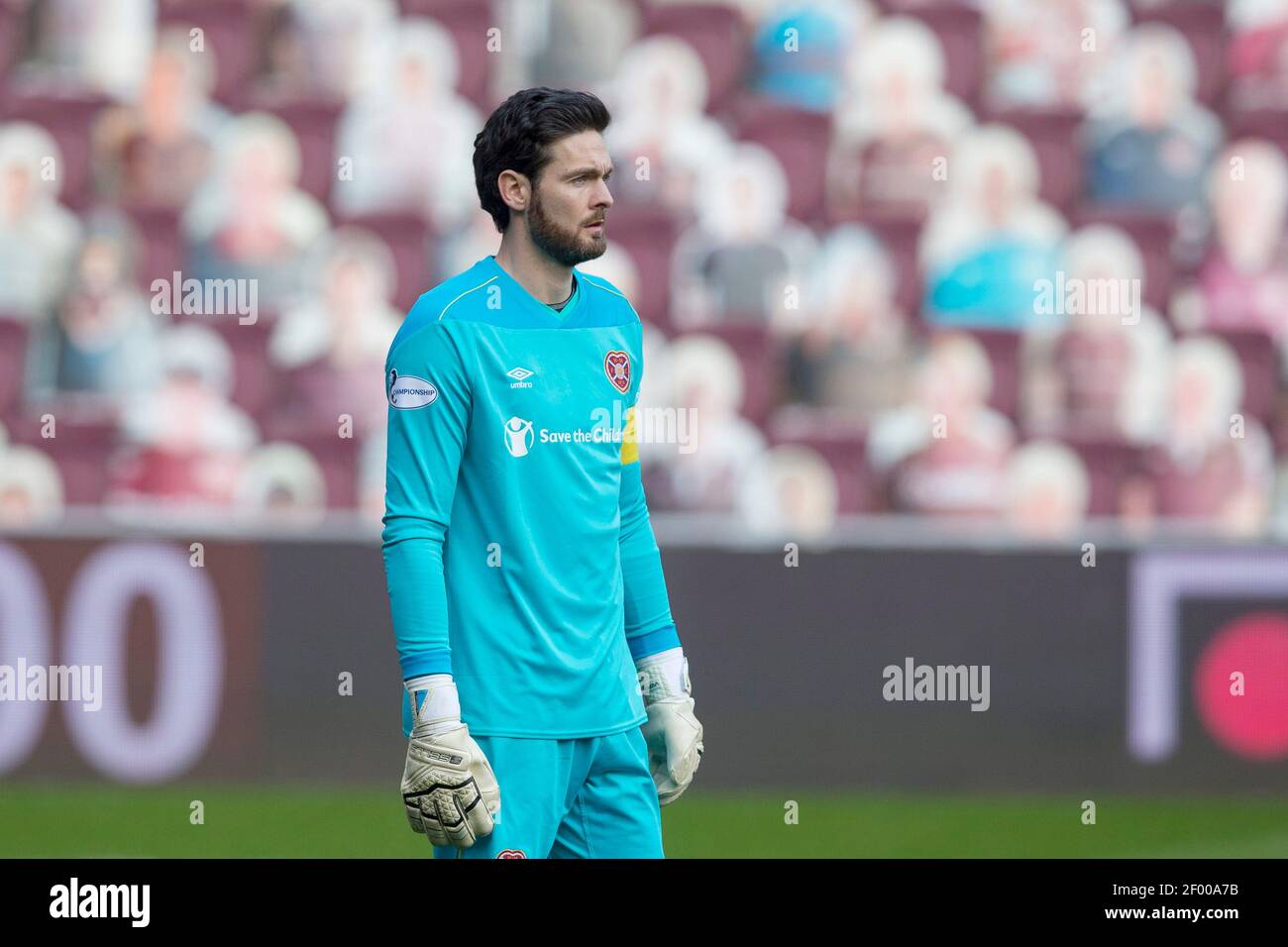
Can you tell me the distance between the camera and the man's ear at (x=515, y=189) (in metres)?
2.85

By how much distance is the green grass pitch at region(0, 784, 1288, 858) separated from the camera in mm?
5793

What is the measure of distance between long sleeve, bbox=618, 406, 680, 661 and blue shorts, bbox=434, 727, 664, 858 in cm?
21

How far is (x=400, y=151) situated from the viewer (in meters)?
8.05

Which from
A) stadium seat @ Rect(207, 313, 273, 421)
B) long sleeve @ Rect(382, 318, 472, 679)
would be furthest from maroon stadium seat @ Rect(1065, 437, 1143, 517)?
long sleeve @ Rect(382, 318, 472, 679)

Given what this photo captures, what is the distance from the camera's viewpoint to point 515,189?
2.85 m

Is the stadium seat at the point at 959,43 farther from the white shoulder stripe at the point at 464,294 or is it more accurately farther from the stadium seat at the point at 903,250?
the white shoulder stripe at the point at 464,294

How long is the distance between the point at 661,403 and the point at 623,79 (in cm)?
172

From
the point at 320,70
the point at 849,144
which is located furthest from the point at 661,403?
the point at 320,70

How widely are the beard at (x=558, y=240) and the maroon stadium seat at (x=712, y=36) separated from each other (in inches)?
224

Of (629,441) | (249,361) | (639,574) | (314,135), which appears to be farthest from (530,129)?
(314,135)

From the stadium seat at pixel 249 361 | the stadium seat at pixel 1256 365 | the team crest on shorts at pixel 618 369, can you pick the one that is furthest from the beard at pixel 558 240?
the stadium seat at pixel 1256 365
